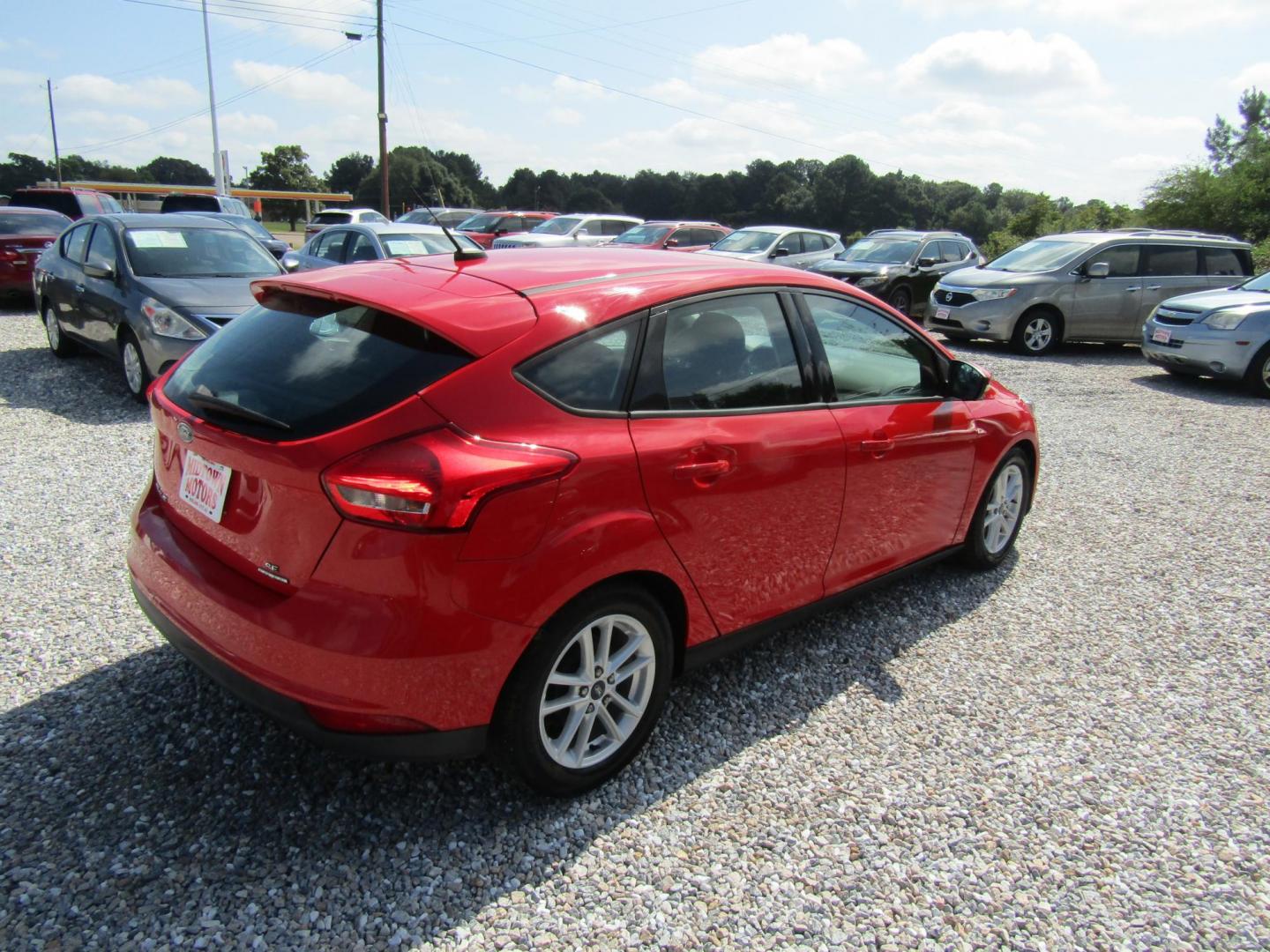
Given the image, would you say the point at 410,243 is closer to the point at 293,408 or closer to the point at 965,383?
the point at 965,383

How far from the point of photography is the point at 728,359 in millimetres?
3002

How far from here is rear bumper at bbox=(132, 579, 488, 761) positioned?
2.25 metres

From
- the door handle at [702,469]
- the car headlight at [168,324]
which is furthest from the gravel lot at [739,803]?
the car headlight at [168,324]

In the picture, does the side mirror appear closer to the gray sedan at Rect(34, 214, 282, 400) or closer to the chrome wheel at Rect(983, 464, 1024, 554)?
the chrome wheel at Rect(983, 464, 1024, 554)

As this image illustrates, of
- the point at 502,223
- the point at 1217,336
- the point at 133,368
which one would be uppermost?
the point at 502,223

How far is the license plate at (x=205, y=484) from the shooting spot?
8.18ft

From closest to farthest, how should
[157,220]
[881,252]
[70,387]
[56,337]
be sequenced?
[70,387] < [157,220] < [56,337] < [881,252]

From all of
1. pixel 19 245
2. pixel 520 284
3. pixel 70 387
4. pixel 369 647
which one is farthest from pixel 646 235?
pixel 369 647

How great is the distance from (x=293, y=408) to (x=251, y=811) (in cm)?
119

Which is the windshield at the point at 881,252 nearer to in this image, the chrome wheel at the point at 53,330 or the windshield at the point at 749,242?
the windshield at the point at 749,242

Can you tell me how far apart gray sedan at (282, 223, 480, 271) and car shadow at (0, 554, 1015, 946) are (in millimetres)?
9495

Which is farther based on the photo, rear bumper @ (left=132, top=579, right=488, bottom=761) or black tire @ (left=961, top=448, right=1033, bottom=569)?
black tire @ (left=961, top=448, right=1033, bottom=569)

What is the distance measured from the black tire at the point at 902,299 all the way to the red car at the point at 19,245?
1324 cm

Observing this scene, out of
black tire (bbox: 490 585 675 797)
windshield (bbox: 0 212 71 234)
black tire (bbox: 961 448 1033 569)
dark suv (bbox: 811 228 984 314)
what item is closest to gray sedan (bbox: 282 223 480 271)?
windshield (bbox: 0 212 71 234)
